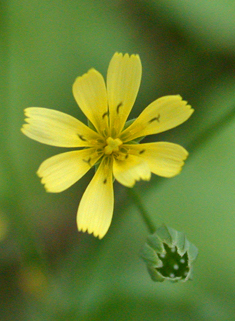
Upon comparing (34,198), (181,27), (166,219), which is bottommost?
(166,219)

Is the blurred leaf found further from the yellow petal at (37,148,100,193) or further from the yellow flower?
the yellow petal at (37,148,100,193)

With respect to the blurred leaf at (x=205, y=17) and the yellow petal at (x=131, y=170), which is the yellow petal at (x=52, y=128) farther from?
the blurred leaf at (x=205, y=17)

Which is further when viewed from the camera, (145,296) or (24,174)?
(24,174)

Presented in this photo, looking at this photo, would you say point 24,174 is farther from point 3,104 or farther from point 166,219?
point 166,219

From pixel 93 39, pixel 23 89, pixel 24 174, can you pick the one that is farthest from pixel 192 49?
pixel 24 174

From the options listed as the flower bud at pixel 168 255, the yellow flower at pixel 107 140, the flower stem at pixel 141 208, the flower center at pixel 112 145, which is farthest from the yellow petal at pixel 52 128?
the flower bud at pixel 168 255

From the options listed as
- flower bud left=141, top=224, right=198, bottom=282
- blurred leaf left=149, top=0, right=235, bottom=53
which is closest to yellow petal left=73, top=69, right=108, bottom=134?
flower bud left=141, top=224, right=198, bottom=282
